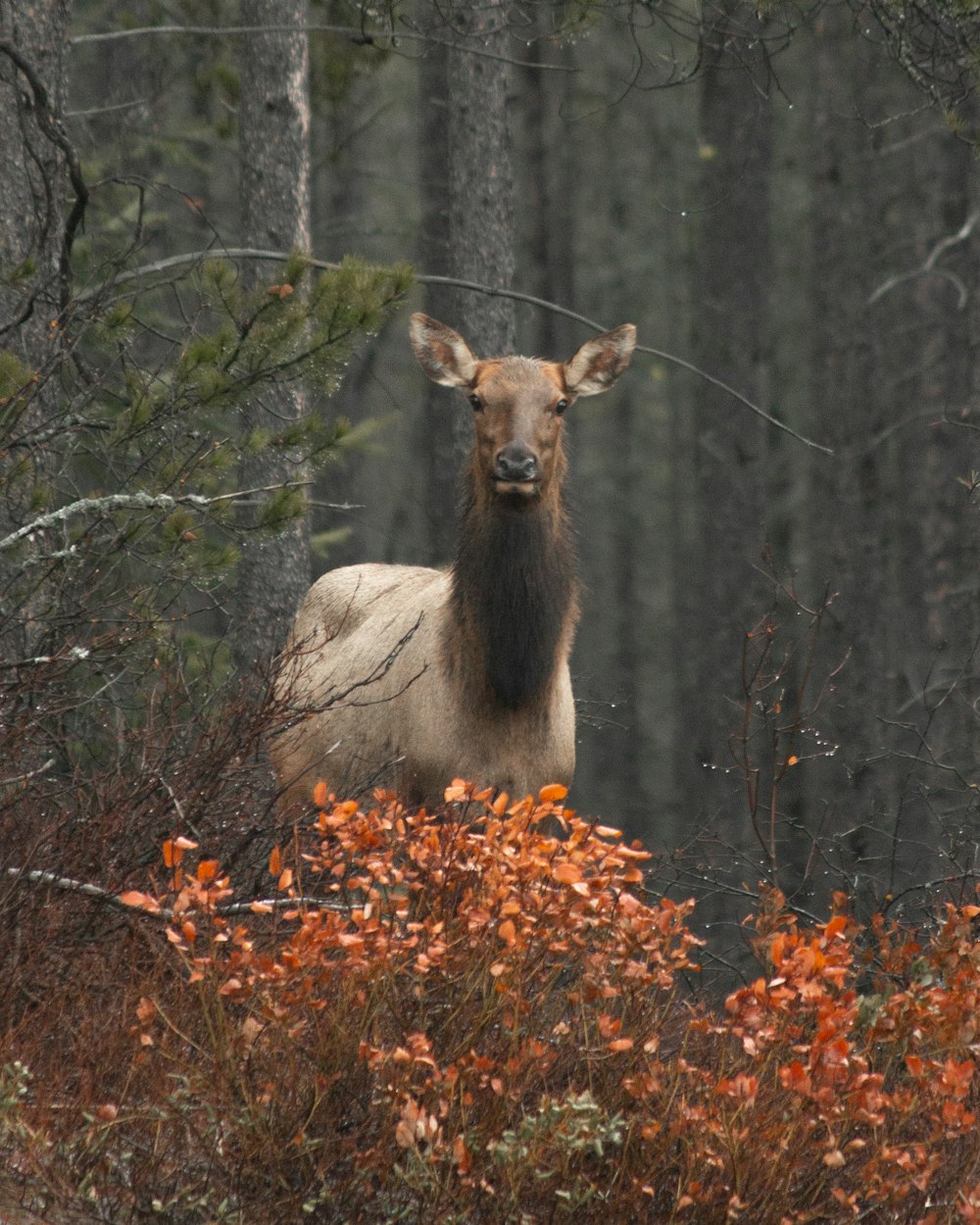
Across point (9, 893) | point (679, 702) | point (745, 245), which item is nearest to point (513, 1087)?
point (9, 893)

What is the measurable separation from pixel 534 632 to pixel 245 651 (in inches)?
169

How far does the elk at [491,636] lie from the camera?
756cm

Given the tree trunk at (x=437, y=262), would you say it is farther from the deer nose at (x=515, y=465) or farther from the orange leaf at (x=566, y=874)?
the orange leaf at (x=566, y=874)

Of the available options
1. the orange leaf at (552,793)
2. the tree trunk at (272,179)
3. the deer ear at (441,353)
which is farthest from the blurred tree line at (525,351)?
the orange leaf at (552,793)

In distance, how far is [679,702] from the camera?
971 inches

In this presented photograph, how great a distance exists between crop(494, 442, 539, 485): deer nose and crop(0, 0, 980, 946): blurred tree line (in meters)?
0.92

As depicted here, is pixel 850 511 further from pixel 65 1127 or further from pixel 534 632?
pixel 65 1127

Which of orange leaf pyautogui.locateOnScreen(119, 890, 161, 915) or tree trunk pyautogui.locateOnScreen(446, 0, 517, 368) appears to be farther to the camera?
tree trunk pyautogui.locateOnScreen(446, 0, 517, 368)

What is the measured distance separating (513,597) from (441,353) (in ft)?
4.96

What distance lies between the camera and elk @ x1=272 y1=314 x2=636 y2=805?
756 centimetres

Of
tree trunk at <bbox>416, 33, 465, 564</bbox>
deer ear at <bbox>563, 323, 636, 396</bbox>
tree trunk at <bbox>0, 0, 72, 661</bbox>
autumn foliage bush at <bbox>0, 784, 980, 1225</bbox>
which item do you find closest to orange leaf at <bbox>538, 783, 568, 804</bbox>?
autumn foliage bush at <bbox>0, 784, 980, 1225</bbox>

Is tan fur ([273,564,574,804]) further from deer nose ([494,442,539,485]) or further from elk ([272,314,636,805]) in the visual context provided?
deer nose ([494,442,539,485])

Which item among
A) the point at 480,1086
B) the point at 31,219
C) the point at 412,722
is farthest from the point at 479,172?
the point at 480,1086

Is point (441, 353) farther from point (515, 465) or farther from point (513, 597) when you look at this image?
point (513, 597)
